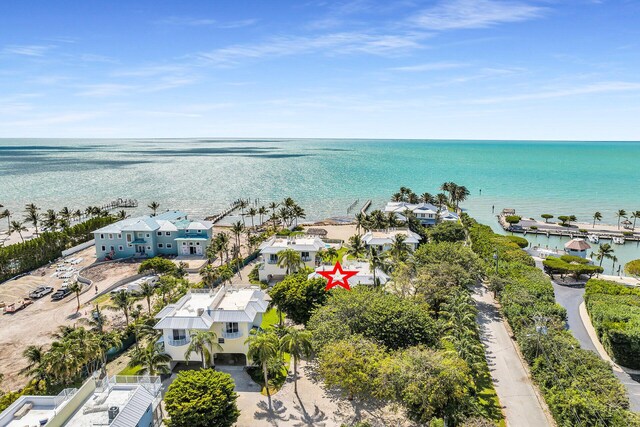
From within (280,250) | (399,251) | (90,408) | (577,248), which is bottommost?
(577,248)

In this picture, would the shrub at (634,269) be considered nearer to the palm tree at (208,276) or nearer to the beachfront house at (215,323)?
→ the beachfront house at (215,323)

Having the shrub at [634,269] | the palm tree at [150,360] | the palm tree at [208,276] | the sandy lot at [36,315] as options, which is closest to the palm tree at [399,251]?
the palm tree at [208,276]

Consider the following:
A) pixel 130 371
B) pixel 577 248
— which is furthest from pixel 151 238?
pixel 577 248

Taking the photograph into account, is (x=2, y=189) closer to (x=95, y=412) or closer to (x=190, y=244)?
(x=190, y=244)

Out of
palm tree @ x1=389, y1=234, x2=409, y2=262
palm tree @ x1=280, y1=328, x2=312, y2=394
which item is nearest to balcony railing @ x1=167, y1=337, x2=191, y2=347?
palm tree @ x1=280, y1=328, x2=312, y2=394

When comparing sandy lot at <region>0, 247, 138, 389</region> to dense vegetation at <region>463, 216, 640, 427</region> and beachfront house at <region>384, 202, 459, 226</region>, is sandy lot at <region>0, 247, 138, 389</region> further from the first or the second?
beachfront house at <region>384, 202, 459, 226</region>

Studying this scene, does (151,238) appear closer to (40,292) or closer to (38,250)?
(38,250)
